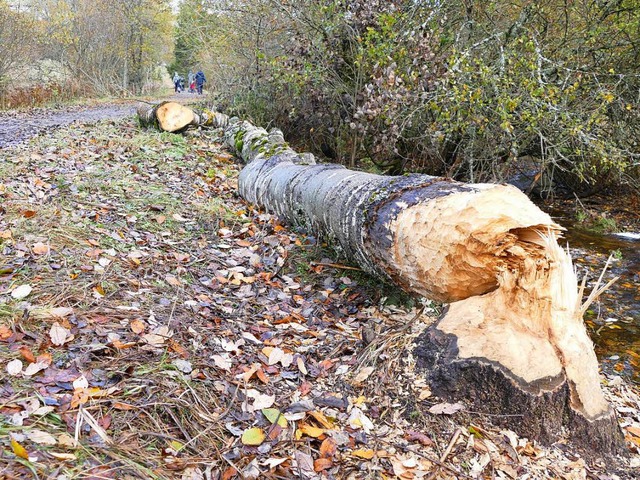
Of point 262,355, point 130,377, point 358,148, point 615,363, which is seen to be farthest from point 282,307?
point 358,148

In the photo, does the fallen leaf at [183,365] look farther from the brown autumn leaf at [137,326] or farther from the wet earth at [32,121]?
the wet earth at [32,121]

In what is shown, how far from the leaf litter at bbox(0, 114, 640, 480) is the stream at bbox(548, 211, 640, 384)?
574mm

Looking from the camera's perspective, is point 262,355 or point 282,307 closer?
point 262,355

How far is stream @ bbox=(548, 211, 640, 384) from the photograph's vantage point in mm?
3717

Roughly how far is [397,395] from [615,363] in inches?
94.6

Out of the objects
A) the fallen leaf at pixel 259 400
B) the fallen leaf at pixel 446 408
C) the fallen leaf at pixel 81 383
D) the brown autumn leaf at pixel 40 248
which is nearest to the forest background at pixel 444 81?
the fallen leaf at pixel 446 408

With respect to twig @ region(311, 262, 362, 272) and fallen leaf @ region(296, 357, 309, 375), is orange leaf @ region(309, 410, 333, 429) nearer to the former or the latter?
fallen leaf @ region(296, 357, 309, 375)

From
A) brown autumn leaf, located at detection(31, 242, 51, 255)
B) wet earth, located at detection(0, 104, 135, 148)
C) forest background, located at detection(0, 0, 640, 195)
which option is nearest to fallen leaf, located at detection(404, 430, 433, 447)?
brown autumn leaf, located at detection(31, 242, 51, 255)

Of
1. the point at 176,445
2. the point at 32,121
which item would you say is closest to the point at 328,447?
the point at 176,445

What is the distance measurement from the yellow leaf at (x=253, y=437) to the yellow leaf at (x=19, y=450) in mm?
761

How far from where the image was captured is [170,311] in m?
2.70

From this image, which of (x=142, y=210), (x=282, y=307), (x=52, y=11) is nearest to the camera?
(x=282, y=307)

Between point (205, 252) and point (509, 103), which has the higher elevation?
point (509, 103)

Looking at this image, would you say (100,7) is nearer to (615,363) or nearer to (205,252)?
(205,252)
